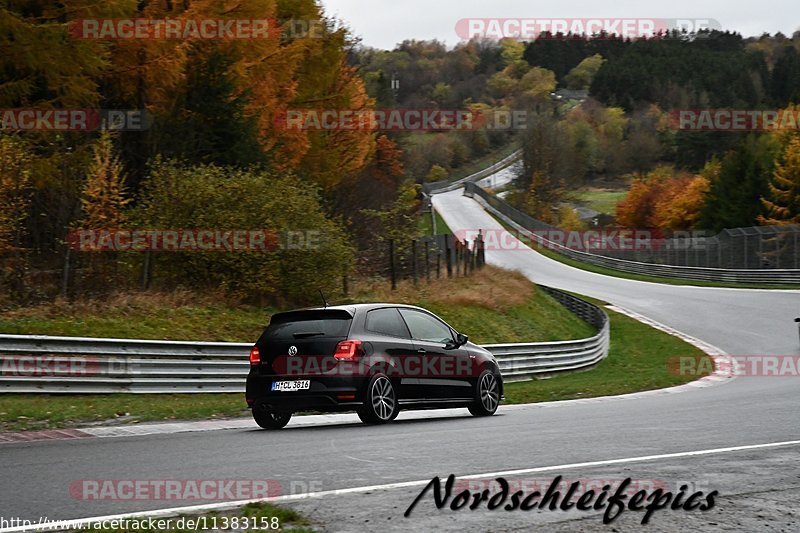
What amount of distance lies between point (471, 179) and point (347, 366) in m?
128

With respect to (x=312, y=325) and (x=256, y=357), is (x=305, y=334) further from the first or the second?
(x=256, y=357)

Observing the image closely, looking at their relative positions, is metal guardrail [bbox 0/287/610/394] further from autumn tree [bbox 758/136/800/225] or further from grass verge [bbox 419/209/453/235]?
grass verge [bbox 419/209/453/235]

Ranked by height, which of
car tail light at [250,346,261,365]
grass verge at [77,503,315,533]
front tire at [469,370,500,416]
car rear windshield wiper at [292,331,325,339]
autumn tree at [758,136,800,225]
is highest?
grass verge at [77,503,315,533]

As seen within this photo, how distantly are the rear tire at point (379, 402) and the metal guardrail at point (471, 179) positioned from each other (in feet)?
296

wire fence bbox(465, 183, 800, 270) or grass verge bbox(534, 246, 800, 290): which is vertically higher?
wire fence bbox(465, 183, 800, 270)

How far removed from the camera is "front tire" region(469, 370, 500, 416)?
15.0 metres

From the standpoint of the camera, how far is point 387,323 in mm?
13844

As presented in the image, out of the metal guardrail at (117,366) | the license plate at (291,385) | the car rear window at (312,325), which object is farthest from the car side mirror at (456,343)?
the metal guardrail at (117,366)

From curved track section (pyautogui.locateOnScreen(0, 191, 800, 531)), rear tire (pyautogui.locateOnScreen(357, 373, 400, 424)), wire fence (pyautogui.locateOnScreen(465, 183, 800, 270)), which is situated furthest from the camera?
wire fence (pyautogui.locateOnScreen(465, 183, 800, 270))

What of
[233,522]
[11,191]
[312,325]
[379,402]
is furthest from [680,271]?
[233,522]

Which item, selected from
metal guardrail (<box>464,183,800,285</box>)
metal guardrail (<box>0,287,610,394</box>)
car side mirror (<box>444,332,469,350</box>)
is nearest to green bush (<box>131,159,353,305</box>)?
metal guardrail (<box>0,287,610,394</box>)

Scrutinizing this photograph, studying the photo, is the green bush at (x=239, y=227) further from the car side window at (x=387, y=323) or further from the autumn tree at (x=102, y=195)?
the car side window at (x=387, y=323)

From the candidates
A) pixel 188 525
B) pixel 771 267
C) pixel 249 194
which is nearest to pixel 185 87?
pixel 249 194

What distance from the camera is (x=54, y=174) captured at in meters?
23.8
